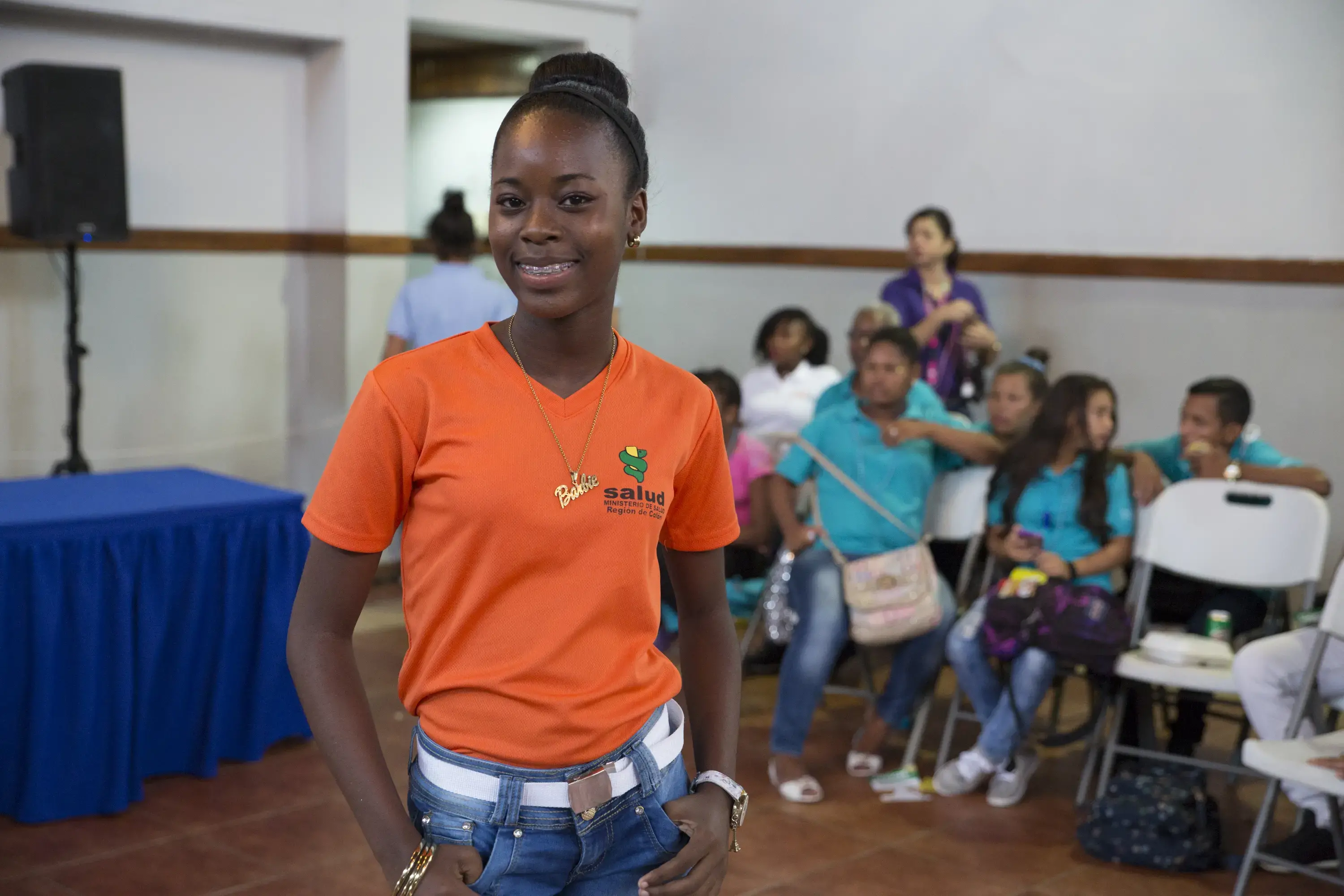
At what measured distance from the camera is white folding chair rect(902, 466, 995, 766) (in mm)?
4215

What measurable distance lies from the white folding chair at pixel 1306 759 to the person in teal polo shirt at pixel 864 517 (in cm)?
103

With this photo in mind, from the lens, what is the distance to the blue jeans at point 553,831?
1.17m

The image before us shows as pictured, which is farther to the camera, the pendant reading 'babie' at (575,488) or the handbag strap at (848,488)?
the handbag strap at (848,488)

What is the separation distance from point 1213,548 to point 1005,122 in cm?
253

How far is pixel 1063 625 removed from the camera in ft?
12.1

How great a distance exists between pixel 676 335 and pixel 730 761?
5.89 meters

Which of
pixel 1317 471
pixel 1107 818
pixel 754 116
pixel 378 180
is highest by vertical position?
pixel 754 116

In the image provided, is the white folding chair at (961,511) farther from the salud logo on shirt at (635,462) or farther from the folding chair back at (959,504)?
the salud logo on shirt at (635,462)

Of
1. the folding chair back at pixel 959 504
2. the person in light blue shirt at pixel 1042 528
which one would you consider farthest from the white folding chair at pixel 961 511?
the person in light blue shirt at pixel 1042 528

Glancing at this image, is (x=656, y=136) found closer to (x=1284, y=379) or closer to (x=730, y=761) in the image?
(x=1284, y=379)

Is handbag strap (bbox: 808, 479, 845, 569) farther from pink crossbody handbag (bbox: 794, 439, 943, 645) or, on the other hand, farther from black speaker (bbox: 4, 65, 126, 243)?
black speaker (bbox: 4, 65, 126, 243)

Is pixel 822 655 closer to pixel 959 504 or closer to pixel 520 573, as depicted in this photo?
pixel 959 504

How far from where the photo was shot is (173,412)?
19.6ft

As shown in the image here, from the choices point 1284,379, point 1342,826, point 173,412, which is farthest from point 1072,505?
point 173,412
